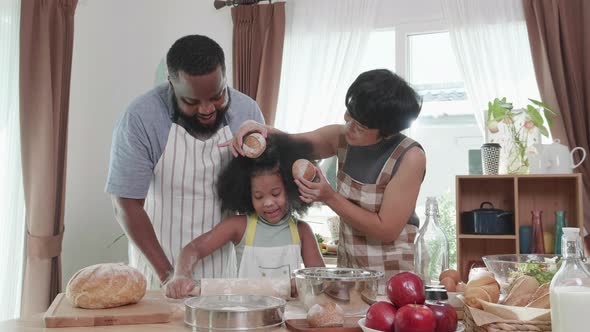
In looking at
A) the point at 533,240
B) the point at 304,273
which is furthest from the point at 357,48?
the point at 304,273

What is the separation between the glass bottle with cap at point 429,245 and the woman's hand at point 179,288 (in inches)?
21.2

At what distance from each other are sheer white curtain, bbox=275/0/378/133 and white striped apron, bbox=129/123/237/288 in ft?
7.67

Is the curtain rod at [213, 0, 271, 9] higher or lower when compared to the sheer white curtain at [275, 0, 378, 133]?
higher

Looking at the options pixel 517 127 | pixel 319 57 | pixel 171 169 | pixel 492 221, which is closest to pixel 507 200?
pixel 492 221

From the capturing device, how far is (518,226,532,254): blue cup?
3.37 meters

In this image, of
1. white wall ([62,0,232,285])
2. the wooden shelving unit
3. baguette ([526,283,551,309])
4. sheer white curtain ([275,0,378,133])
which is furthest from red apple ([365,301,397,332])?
white wall ([62,0,232,285])

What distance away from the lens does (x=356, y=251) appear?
166 centimetres

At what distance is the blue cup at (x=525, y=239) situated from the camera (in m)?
3.37

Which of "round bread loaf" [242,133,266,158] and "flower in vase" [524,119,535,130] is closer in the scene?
"round bread loaf" [242,133,266,158]

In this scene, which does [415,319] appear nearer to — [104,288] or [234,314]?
[234,314]

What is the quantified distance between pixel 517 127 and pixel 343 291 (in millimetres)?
2574

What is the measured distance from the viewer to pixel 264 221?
1.71 metres

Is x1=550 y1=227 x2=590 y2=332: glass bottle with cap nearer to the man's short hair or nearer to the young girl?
the man's short hair

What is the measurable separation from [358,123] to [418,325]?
0.80 m
